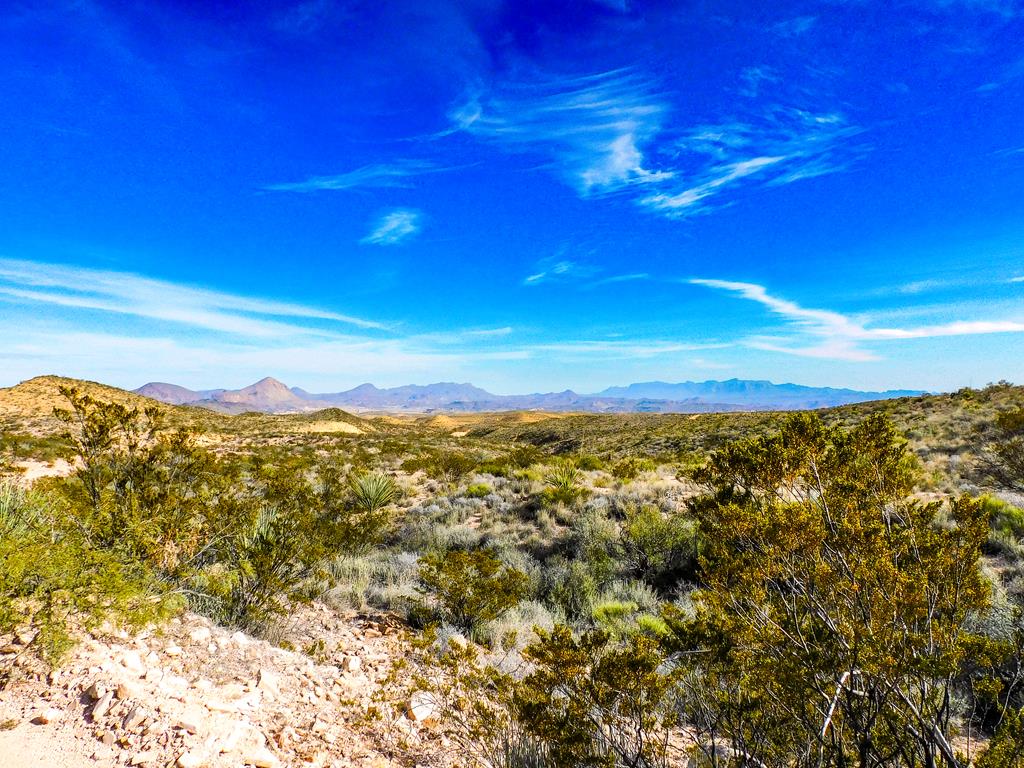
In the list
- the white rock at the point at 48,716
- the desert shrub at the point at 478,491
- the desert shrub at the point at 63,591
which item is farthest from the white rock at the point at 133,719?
the desert shrub at the point at 478,491

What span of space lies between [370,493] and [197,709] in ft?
27.8

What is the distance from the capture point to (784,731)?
287 centimetres

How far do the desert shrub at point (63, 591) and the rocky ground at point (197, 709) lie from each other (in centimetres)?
18

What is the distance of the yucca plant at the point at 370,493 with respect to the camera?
37.6 feet

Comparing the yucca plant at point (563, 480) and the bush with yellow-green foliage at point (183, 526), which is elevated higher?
the bush with yellow-green foliage at point (183, 526)

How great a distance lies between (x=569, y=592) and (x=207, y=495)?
506 cm

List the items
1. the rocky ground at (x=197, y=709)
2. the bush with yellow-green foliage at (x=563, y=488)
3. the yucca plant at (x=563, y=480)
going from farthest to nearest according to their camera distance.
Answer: the yucca plant at (x=563, y=480) → the bush with yellow-green foliage at (x=563, y=488) → the rocky ground at (x=197, y=709)

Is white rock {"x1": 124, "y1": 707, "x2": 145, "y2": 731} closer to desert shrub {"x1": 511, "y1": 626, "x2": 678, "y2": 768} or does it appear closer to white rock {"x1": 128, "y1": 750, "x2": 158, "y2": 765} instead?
white rock {"x1": 128, "y1": 750, "x2": 158, "y2": 765}

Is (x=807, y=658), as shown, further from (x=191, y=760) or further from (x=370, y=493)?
(x=370, y=493)

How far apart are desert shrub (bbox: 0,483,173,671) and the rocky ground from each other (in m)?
0.18

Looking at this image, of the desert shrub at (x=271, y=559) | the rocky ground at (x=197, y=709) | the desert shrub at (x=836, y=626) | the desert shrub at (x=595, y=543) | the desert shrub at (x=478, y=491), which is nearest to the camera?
the desert shrub at (x=836, y=626)

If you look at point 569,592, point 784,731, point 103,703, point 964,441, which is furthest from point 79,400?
point 964,441

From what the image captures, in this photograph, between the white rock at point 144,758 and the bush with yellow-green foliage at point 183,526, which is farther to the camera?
the bush with yellow-green foliage at point 183,526

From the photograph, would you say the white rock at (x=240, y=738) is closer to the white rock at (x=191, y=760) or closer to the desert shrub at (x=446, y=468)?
the white rock at (x=191, y=760)
